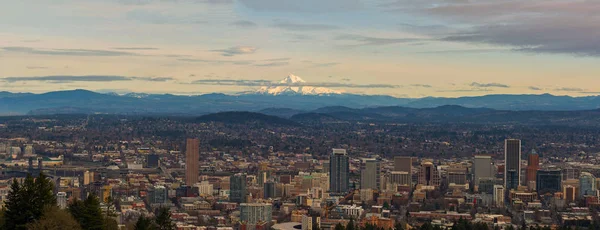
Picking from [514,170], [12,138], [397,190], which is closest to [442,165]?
[514,170]

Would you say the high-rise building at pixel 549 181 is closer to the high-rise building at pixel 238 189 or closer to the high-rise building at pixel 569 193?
the high-rise building at pixel 569 193

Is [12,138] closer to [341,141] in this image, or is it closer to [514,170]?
[341,141]

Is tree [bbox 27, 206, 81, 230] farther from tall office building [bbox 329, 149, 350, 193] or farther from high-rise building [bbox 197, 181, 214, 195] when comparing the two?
tall office building [bbox 329, 149, 350, 193]

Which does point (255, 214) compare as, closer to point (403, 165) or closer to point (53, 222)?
point (53, 222)

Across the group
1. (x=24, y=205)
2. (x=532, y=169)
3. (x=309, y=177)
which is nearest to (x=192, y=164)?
(x=309, y=177)

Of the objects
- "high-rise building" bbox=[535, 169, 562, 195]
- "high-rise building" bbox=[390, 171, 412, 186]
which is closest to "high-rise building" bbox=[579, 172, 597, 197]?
"high-rise building" bbox=[535, 169, 562, 195]
